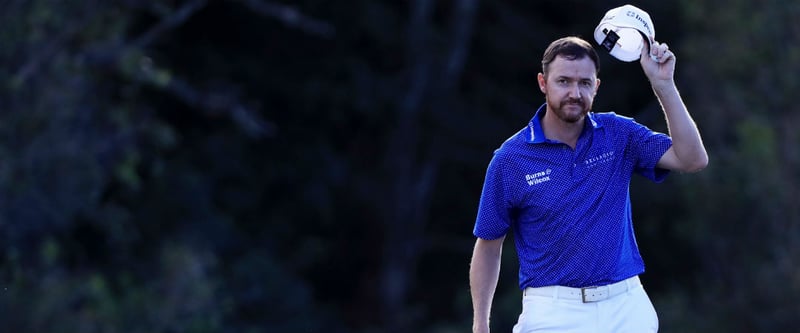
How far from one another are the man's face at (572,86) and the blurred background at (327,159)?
8999 mm

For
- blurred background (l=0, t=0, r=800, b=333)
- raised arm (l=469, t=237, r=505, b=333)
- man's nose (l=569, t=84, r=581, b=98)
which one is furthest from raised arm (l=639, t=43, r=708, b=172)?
blurred background (l=0, t=0, r=800, b=333)

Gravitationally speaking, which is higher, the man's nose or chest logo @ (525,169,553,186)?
the man's nose

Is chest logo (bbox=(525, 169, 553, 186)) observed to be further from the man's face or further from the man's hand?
the man's hand

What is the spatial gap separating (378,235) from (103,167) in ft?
27.6

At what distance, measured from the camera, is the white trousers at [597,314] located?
5.73m

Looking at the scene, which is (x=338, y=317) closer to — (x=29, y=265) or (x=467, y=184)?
(x=467, y=184)

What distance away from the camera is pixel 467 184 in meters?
23.9

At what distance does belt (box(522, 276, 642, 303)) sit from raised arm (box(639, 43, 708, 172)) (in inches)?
20.3

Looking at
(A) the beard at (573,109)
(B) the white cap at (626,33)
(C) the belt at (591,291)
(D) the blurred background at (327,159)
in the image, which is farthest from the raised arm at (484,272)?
(D) the blurred background at (327,159)

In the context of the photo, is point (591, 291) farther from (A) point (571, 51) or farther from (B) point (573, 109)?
(A) point (571, 51)

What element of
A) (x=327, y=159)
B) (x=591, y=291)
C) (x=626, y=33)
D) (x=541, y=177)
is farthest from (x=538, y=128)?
(x=327, y=159)

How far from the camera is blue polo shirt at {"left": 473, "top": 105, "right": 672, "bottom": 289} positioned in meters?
5.75

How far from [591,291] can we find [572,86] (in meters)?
0.78

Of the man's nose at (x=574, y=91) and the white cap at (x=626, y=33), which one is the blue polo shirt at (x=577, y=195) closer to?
the man's nose at (x=574, y=91)
